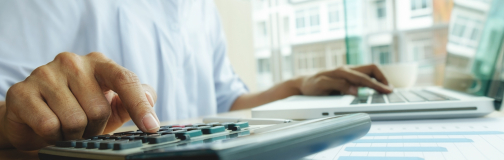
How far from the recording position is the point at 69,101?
280 millimetres

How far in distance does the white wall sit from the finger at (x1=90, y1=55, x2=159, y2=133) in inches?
47.3

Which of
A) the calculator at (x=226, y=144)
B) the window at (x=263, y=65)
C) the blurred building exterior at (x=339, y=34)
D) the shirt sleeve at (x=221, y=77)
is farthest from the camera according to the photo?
the window at (x=263, y=65)

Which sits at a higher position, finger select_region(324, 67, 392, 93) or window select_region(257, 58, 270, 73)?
window select_region(257, 58, 270, 73)

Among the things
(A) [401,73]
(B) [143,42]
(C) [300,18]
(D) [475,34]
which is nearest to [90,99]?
(B) [143,42]

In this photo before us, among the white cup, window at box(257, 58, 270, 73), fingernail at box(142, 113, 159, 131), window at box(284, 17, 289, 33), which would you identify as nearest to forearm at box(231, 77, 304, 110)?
the white cup

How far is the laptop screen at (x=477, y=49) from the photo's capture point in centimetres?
51

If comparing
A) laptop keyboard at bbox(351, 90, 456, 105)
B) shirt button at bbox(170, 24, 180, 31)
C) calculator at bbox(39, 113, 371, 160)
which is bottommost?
laptop keyboard at bbox(351, 90, 456, 105)

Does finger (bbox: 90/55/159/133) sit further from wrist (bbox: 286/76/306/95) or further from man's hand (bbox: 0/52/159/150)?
wrist (bbox: 286/76/306/95)

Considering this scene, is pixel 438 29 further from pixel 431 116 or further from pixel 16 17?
pixel 16 17

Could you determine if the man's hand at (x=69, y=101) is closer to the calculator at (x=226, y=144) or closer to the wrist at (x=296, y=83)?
the calculator at (x=226, y=144)

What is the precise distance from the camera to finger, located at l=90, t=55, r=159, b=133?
257mm

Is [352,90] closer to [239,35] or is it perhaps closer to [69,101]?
[69,101]

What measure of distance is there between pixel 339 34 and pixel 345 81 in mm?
3619

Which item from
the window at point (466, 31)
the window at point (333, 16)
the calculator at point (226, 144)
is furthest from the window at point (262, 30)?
Result: the calculator at point (226, 144)
